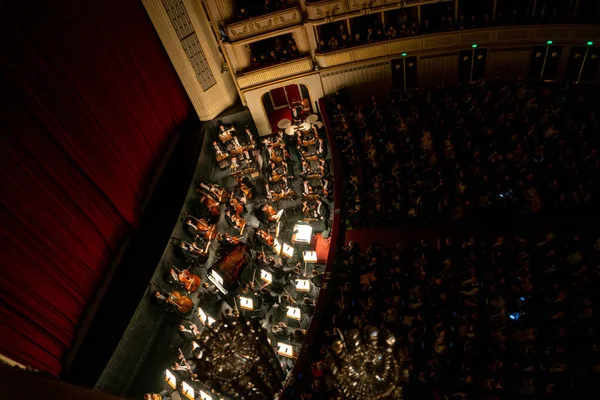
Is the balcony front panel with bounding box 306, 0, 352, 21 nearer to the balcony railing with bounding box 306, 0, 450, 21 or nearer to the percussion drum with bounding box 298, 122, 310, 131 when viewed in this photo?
the balcony railing with bounding box 306, 0, 450, 21

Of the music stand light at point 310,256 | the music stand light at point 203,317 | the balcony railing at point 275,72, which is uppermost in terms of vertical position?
the balcony railing at point 275,72

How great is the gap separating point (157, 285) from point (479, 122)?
8.13 metres

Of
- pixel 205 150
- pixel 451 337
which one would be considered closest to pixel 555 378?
pixel 451 337

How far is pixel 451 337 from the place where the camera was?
293 inches

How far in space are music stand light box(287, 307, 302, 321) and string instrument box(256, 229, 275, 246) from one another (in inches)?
74.1

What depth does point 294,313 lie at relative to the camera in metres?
9.27

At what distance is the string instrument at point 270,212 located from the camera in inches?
436

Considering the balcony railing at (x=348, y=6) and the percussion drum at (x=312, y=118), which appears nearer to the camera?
the balcony railing at (x=348, y=6)

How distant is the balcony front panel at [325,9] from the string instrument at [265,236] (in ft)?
18.1

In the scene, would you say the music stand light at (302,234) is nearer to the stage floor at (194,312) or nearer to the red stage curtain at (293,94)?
the stage floor at (194,312)

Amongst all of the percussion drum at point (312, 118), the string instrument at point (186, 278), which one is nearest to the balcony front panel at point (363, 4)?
the percussion drum at point (312, 118)

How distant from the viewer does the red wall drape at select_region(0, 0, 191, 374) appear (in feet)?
24.5

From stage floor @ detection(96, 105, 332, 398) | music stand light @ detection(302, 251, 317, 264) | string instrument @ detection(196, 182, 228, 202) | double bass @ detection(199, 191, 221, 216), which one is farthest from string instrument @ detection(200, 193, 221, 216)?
music stand light @ detection(302, 251, 317, 264)

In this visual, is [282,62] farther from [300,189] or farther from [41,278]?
[41,278]
